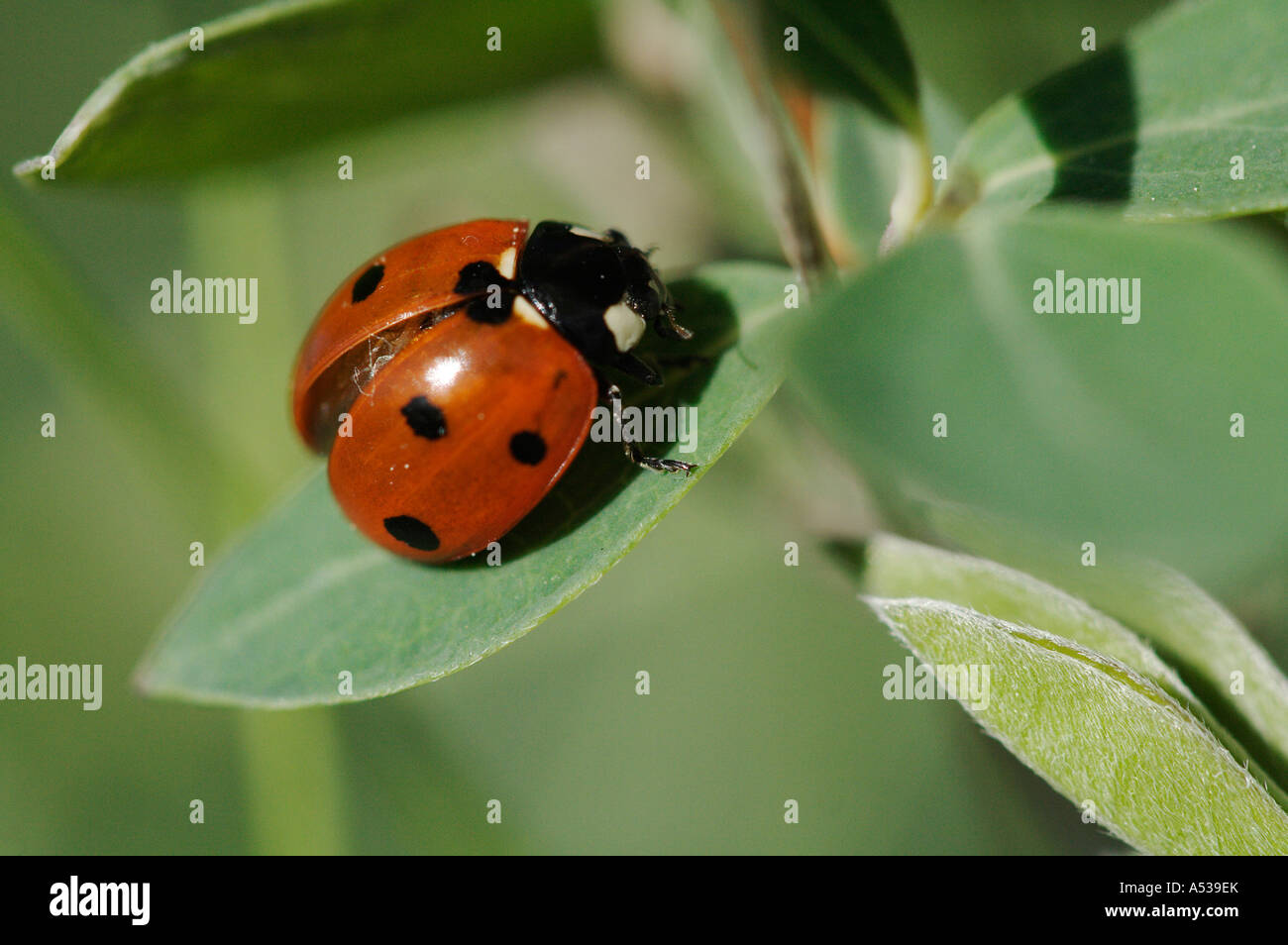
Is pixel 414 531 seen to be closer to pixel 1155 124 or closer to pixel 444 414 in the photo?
pixel 444 414

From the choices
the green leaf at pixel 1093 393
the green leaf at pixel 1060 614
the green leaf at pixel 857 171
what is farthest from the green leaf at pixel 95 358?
the green leaf at pixel 1093 393

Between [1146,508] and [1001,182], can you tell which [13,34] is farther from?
[1146,508]

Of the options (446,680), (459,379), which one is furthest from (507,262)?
(446,680)

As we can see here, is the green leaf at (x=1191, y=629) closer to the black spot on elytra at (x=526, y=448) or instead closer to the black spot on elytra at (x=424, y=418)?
the black spot on elytra at (x=526, y=448)

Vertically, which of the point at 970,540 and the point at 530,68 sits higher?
the point at 530,68

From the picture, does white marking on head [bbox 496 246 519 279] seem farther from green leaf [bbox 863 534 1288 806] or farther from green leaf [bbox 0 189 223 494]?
green leaf [bbox 0 189 223 494]
